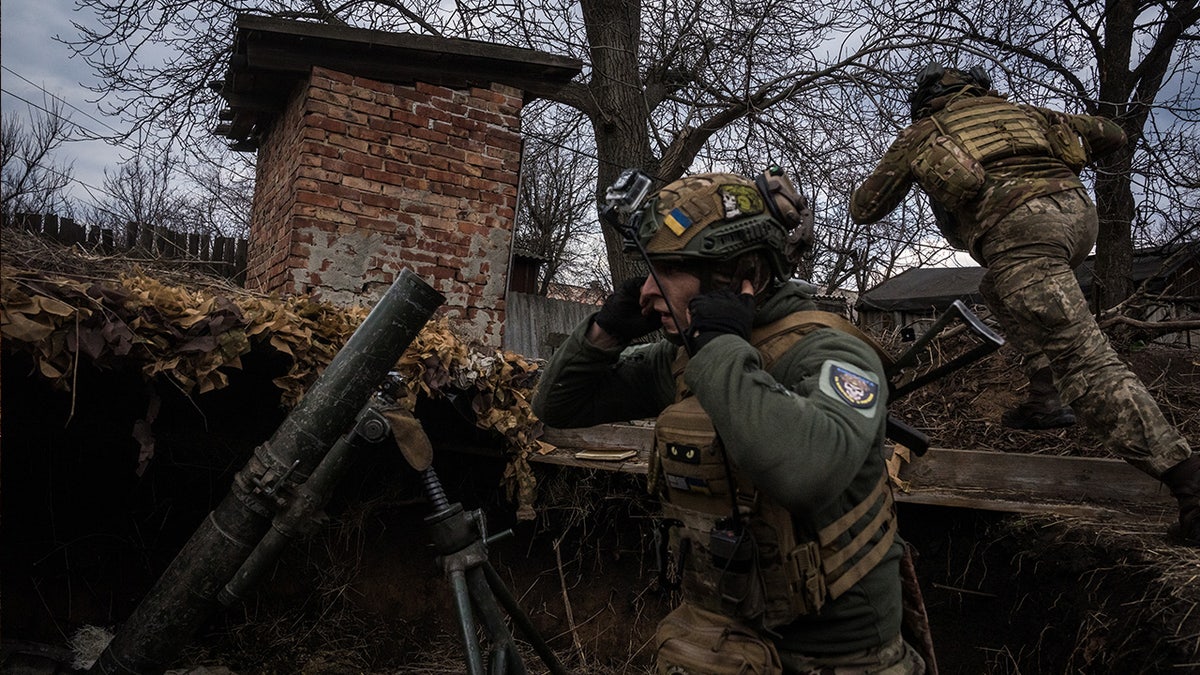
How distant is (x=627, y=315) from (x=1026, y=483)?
9.77 ft

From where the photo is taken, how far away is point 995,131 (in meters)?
4.15

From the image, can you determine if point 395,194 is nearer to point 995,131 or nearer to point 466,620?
point 995,131

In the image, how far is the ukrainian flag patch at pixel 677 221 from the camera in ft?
7.52

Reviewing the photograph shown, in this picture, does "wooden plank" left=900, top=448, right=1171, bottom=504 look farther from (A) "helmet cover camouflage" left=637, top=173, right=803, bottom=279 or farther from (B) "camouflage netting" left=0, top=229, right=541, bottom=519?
(A) "helmet cover camouflage" left=637, top=173, right=803, bottom=279

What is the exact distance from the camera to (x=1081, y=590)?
147 inches

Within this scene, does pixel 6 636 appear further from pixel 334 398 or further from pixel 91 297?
pixel 334 398

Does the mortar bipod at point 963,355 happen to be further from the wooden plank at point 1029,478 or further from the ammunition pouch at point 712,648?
the wooden plank at point 1029,478

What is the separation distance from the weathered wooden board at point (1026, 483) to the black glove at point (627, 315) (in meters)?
1.53

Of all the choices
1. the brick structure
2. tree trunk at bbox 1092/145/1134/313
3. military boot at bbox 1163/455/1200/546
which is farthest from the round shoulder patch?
tree trunk at bbox 1092/145/1134/313

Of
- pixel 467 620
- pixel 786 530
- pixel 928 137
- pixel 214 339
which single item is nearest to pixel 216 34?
pixel 214 339

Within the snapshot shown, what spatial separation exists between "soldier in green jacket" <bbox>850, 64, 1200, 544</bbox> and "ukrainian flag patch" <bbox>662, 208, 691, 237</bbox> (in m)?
2.34

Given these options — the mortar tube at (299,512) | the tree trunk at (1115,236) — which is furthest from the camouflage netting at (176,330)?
the tree trunk at (1115,236)

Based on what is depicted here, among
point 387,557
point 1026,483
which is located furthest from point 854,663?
point 387,557

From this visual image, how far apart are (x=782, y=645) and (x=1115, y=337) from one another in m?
5.33
